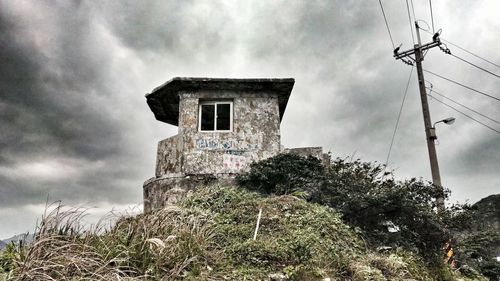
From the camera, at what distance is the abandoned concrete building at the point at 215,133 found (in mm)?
11352

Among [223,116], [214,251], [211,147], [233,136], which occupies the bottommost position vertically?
[214,251]

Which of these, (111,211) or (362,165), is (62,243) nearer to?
(111,211)

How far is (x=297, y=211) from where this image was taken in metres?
8.05

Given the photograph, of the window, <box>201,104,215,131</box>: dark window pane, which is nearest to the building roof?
the window

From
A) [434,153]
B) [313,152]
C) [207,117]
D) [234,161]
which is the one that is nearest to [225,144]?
[234,161]

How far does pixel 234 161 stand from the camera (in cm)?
1159

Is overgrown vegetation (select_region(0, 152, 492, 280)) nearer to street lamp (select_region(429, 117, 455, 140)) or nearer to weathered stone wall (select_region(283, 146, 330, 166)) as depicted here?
weathered stone wall (select_region(283, 146, 330, 166))

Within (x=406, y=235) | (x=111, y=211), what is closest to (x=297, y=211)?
(x=406, y=235)

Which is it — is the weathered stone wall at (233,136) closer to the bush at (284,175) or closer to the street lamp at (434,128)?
the bush at (284,175)

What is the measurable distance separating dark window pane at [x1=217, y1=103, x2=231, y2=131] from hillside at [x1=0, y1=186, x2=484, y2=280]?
4714 mm

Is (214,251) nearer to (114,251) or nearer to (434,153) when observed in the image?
(114,251)

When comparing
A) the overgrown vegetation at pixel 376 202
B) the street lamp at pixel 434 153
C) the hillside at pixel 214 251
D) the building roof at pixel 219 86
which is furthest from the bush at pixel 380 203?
the building roof at pixel 219 86

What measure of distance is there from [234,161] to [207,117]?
2106mm

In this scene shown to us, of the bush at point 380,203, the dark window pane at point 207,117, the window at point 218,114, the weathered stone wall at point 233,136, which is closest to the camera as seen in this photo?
the bush at point 380,203
